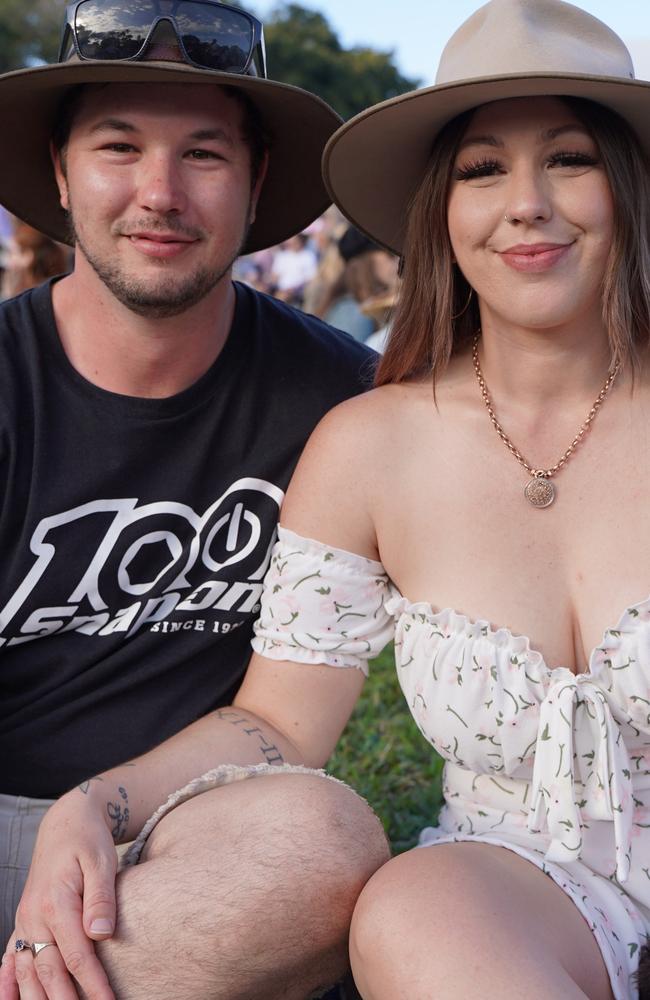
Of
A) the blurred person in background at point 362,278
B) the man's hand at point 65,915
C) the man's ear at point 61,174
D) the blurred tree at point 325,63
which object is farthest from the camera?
the blurred tree at point 325,63

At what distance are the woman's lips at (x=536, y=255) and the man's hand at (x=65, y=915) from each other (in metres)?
1.39

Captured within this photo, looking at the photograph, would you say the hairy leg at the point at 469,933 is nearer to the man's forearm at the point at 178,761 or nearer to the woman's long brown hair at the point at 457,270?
the man's forearm at the point at 178,761

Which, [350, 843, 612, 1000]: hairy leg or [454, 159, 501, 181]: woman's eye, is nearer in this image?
[350, 843, 612, 1000]: hairy leg

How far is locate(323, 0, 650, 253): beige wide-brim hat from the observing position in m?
2.31

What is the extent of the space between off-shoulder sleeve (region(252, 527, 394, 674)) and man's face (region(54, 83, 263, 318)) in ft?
2.19

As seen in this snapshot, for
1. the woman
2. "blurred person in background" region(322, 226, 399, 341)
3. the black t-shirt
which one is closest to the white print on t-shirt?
the black t-shirt

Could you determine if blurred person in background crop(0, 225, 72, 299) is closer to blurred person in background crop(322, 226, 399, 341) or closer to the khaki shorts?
blurred person in background crop(322, 226, 399, 341)

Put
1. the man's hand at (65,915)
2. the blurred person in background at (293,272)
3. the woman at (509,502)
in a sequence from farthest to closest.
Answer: the blurred person in background at (293,272) → the woman at (509,502) → the man's hand at (65,915)

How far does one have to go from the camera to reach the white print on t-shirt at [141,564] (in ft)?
8.77

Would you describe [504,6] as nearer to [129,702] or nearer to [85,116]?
[85,116]

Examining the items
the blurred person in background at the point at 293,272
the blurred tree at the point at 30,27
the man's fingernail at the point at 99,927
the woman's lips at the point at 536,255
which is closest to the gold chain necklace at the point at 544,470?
the woman's lips at the point at 536,255

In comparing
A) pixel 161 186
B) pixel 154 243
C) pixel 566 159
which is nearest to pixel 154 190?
pixel 161 186

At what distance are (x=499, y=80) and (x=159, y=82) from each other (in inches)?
34.0

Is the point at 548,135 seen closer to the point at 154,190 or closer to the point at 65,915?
the point at 154,190
